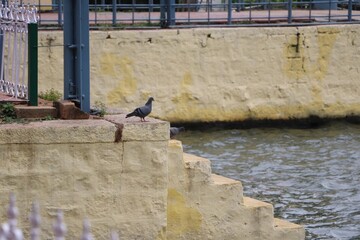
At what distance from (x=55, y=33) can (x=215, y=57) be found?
8.49 ft

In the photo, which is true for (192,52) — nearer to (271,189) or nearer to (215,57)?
(215,57)

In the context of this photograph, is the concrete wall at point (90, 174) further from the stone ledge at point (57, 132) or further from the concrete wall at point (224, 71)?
the concrete wall at point (224, 71)

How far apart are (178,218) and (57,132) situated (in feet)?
4.89

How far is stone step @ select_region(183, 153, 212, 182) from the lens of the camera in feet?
28.8

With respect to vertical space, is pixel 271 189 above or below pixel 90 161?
below

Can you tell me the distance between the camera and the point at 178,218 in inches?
347

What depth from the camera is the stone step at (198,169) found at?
8.77m

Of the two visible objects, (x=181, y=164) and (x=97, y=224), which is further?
(x=181, y=164)

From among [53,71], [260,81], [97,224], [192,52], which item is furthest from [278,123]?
[97,224]

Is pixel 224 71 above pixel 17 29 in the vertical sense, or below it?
below

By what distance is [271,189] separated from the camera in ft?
41.2

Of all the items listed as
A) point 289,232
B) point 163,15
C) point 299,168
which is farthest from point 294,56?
point 289,232

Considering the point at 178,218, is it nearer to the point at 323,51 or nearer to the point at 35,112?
the point at 35,112

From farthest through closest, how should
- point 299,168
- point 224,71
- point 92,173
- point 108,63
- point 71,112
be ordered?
point 224,71 < point 108,63 < point 299,168 < point 71,112 < point 92,173
